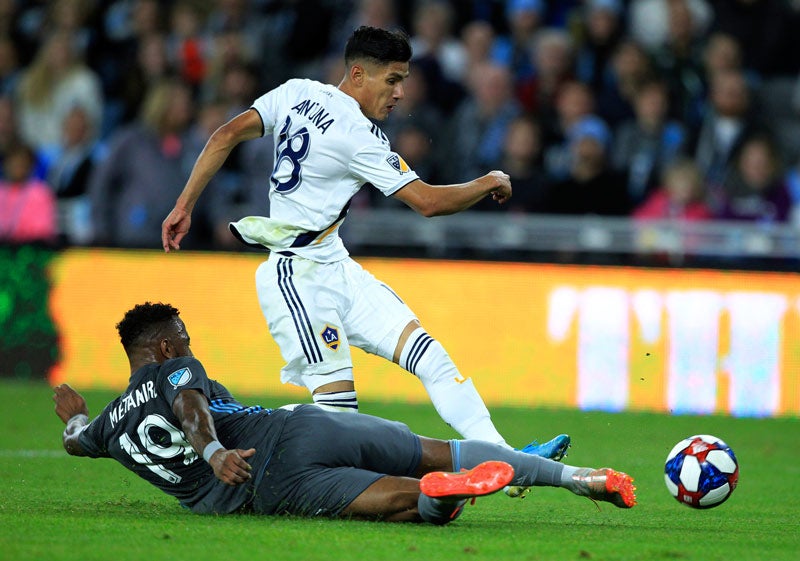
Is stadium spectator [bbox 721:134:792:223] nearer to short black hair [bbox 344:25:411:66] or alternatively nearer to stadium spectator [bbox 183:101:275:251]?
stadium spectator [bbox 183:101:275:251]

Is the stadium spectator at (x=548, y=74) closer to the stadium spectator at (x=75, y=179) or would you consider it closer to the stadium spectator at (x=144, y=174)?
the stadium spectator at (x=144, y=174)

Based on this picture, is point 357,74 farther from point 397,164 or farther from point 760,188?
point 760,188

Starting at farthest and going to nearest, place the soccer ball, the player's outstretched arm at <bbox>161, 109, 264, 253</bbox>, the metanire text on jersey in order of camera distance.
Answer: the player's outstretched arm at <bbox>161, 109, 264, 253</bbox> < the soccer ball < the metanire text on jersey

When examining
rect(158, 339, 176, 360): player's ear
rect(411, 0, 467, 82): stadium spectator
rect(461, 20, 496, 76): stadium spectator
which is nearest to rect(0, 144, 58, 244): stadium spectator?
rect(411, 0, 467, 82): stadium spectator

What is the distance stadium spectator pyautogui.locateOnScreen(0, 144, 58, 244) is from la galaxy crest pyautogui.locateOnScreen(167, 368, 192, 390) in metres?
8.26

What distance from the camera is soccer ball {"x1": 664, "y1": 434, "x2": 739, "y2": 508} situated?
6.30m

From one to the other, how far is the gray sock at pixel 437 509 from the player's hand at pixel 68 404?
1.88 metres

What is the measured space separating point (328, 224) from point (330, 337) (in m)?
0.57

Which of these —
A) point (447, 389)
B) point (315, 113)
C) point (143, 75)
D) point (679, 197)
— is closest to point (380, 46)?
point (315, 113)

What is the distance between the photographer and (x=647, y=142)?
43.3 ft

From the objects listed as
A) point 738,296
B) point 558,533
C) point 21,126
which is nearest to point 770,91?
point 738,296

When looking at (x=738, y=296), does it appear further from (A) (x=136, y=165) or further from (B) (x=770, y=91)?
(A) (x=136, y=165)

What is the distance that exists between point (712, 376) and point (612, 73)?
3.51 meters

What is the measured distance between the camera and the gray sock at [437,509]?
18.6 ft
